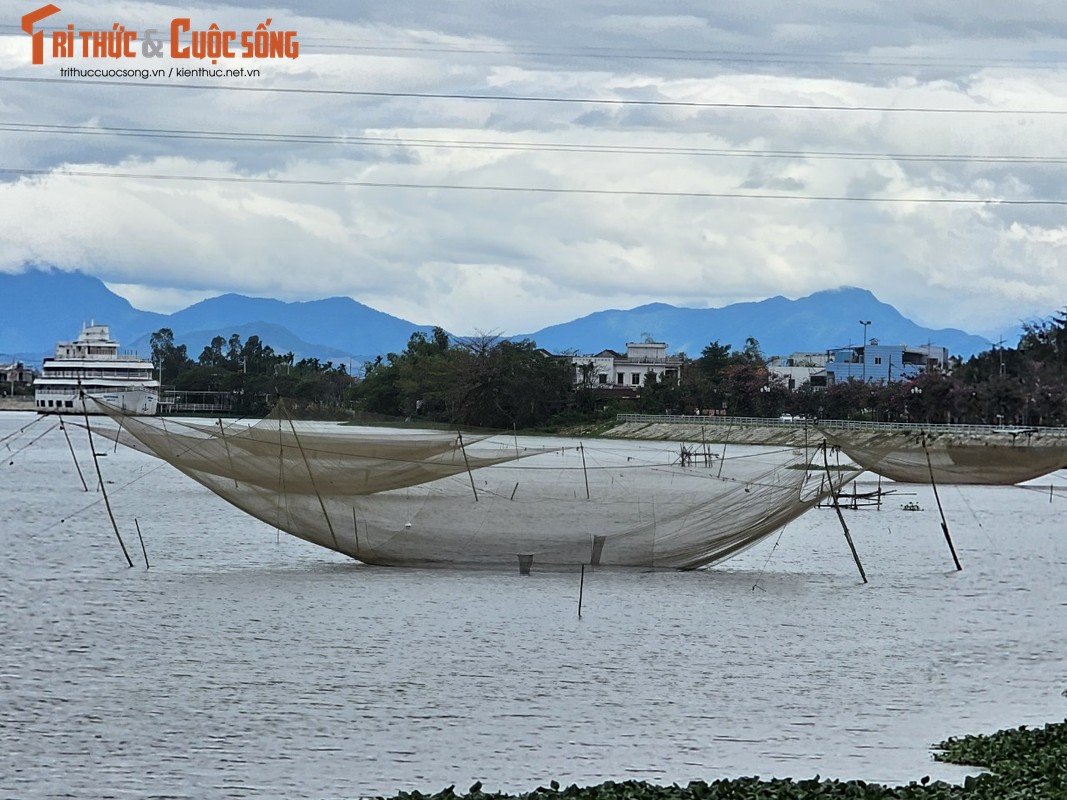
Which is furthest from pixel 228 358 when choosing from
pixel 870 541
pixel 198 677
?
pixel 198 677

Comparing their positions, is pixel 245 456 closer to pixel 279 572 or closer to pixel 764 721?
pixel 279 572

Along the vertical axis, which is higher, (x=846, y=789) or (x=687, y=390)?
(x=687, y=390)

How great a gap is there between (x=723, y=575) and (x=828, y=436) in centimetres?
241

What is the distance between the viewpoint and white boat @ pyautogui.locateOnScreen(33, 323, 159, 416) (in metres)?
94.2

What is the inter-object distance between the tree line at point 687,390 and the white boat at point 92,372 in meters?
10.4

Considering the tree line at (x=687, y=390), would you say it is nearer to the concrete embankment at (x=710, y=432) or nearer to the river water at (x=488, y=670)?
the concrete embankment at (x=710, y=432)

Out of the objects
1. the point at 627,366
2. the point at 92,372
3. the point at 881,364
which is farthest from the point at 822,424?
the point at 92,372

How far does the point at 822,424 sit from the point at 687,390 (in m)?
18.2

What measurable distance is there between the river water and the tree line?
40333 millimetres

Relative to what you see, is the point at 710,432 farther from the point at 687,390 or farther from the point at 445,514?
the point at 445,514

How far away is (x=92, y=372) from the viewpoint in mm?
96062

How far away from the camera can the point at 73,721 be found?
9.73 m

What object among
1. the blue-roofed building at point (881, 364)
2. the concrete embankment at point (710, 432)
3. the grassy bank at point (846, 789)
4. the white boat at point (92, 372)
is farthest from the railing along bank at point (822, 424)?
the grassy bank at point (846, 789)

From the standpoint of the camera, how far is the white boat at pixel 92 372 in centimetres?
9425
